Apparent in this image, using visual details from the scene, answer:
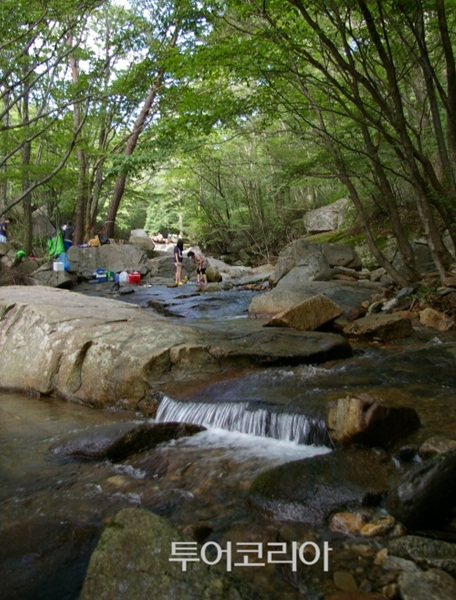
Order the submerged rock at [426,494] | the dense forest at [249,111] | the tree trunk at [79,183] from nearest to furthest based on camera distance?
the submerged rock at [426,494]
the dense forest at [249,111]
the tree trunk at [79,183]

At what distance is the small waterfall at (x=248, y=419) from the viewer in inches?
146

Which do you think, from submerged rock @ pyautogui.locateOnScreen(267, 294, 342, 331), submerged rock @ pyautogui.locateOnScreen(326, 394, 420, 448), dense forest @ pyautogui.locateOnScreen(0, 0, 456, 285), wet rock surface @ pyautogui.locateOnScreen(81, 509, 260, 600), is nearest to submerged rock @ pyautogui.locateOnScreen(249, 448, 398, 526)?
submerged rock @ pyautogui.locateOnScreen(326, 394, 420, 448)

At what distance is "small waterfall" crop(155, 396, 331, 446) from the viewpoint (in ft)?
12.2

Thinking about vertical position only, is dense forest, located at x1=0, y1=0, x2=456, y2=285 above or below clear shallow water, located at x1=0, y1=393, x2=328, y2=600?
above

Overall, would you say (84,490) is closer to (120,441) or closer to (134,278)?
(120,441)

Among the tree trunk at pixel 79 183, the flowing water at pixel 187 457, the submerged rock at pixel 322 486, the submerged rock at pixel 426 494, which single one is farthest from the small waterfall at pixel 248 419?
the tree trunk at pixel 79 183

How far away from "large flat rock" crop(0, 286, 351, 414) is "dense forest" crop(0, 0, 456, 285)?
151 inches

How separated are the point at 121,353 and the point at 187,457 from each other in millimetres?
2180

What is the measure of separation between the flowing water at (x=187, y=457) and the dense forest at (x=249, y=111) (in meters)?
4.29

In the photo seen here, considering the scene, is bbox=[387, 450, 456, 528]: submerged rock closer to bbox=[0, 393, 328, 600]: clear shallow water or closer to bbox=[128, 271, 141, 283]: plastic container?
bbox=[0, 393, 328, 600]: clear shallow water

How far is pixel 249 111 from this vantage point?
8.55 metres

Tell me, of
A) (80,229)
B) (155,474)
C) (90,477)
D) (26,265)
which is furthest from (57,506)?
(80,229)

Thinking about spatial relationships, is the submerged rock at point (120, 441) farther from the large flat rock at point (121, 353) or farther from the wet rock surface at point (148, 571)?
the wet rock surface at point (148, 571)

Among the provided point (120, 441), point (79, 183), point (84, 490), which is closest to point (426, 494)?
point (84, 490)
